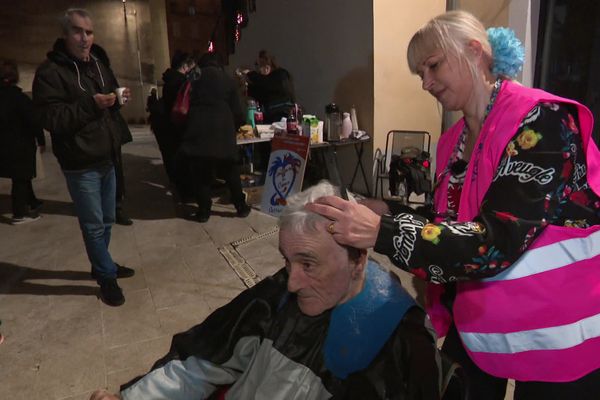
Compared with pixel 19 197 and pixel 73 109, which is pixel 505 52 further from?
pixel 19 197

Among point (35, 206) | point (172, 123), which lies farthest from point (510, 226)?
point (35, 206)

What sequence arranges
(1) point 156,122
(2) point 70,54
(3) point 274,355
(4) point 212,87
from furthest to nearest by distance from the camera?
(1) point 156,122
(4) point 212,87
(2) point 70,54
(3) point 274,355

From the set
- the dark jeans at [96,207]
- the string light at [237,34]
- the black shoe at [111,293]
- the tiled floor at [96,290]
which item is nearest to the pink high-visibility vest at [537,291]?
the tiled floor at [96,290]

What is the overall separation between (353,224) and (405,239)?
102 millimetres

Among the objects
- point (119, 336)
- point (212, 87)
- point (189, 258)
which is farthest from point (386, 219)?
point (212, 87)

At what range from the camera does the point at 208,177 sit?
4.24 m

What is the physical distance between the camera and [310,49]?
17.6 ft

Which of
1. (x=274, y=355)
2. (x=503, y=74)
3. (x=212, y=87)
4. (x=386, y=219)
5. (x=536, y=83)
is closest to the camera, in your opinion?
(x=386, y=219)

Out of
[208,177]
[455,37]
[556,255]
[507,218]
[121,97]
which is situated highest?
[455,37]

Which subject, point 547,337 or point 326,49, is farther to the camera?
point 326,49

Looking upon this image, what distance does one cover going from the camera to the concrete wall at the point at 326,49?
4.56 metres

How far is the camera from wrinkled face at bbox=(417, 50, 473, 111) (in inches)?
41.3

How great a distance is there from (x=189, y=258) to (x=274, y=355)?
2.45 metres

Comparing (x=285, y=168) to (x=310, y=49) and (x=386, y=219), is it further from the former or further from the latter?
(x=386, y=219)
